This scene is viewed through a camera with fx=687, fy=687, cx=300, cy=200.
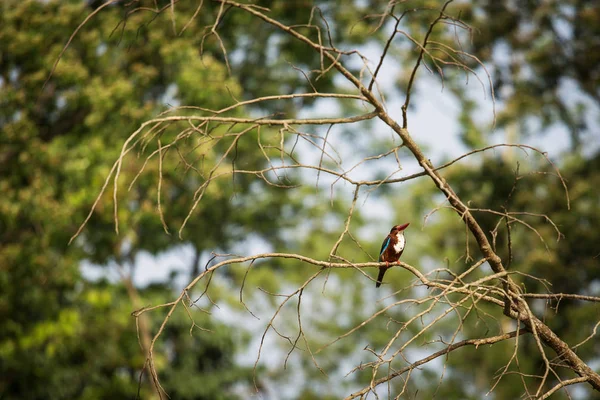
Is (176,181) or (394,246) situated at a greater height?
(176,181)

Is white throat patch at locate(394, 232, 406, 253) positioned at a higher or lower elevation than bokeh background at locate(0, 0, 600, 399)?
lower

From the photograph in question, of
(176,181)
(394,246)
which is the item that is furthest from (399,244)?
(176,181)

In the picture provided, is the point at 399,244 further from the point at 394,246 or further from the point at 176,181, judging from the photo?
the point at 176,181

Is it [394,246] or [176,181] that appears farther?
[176,181]

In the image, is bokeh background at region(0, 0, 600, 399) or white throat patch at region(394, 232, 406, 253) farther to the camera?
bokeh background at region(0, 0, 600, 399)

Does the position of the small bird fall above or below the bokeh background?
below

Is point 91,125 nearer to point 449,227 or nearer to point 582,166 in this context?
point 582,166

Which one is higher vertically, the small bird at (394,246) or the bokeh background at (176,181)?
the bokeh background at (176,181)

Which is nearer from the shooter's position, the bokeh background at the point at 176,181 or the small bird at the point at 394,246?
the small bird at the point at 394,246

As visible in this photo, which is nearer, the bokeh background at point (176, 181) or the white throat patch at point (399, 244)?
the white throat patch at point (399, 244)

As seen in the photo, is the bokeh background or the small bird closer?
the small bird

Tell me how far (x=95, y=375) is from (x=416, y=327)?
1061cm

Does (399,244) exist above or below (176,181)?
below

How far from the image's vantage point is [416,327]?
18781 mm
